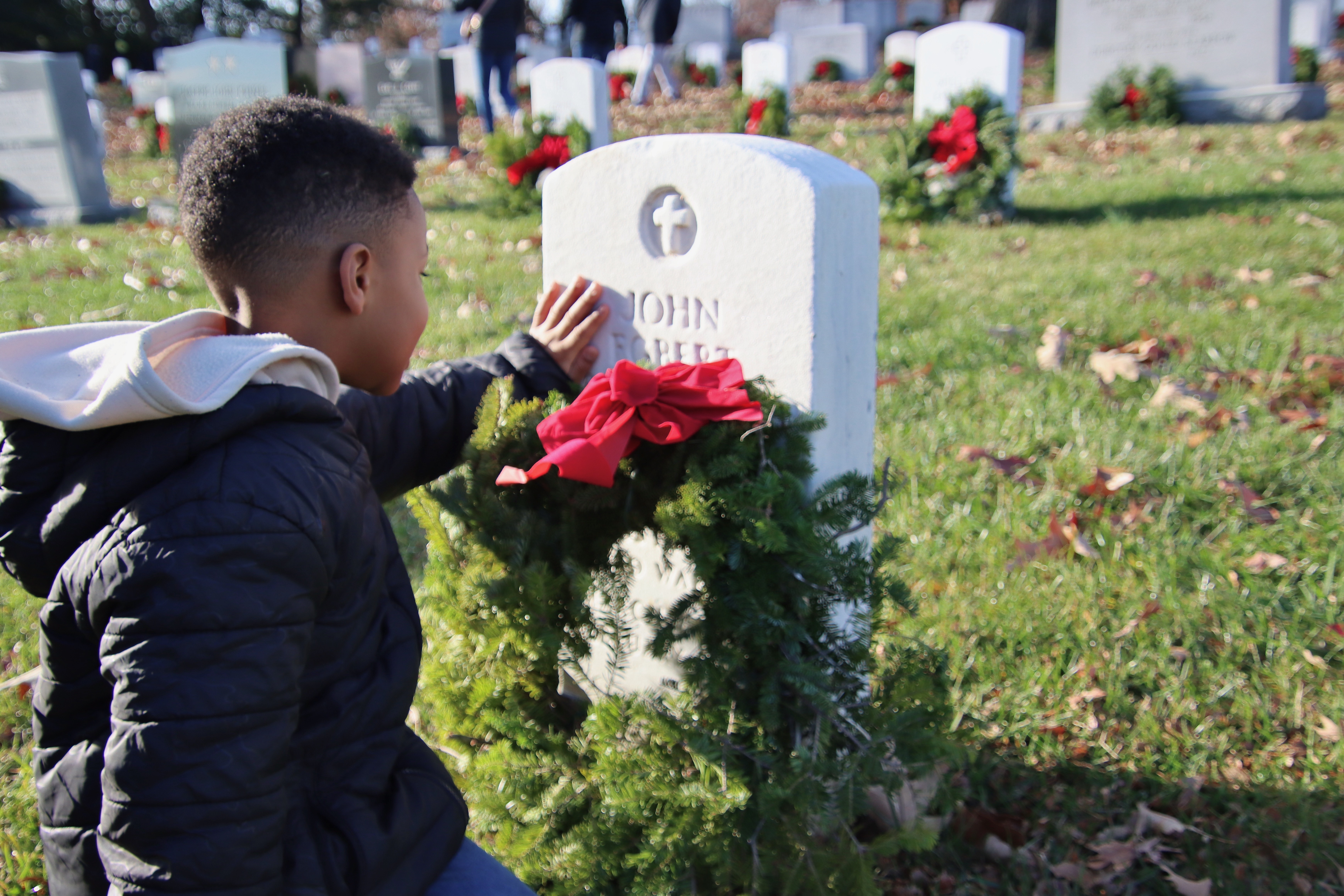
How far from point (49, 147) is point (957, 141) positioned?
9.04 meters

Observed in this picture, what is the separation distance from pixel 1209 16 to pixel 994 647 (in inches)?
411

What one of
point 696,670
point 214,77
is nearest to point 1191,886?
point 696,670

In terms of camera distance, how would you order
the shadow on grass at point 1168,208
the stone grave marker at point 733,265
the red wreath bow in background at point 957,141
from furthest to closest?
the red wreath bow in background at point 957,141, the shadow on grass at point 1168,208, the stone grave marker at point 733,265

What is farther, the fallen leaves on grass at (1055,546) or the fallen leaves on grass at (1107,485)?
the fallen leaves on grass at (1107,485)

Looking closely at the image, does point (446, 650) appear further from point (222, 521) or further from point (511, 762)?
point (222, 521)

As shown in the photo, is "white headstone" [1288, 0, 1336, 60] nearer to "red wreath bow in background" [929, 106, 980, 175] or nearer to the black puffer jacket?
"red wreath bow in background" [929, 106, 980, 175]

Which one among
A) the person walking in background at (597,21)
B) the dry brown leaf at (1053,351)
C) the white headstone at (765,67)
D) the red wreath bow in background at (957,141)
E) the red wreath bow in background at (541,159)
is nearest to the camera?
the dry brown leaf at (1053,351)

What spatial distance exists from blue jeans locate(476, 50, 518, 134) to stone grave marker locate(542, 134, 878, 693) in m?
10.8

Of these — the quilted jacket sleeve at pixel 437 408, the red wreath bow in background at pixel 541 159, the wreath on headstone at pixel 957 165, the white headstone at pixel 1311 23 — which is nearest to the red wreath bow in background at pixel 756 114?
the red wreath bow in background at pixel 541 159

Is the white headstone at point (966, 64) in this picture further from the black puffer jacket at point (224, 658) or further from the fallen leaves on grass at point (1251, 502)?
the black puffer jacket at point (224, 658)

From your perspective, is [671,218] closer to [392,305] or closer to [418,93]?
[392,305]

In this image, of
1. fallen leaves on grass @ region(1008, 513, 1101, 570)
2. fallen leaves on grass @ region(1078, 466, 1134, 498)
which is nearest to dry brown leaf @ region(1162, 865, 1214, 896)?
fallen leaves on grass @ region(1008, 513, 1101, 570)

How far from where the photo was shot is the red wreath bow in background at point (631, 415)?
1.55 m

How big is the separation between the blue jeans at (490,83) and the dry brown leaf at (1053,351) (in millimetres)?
9531
